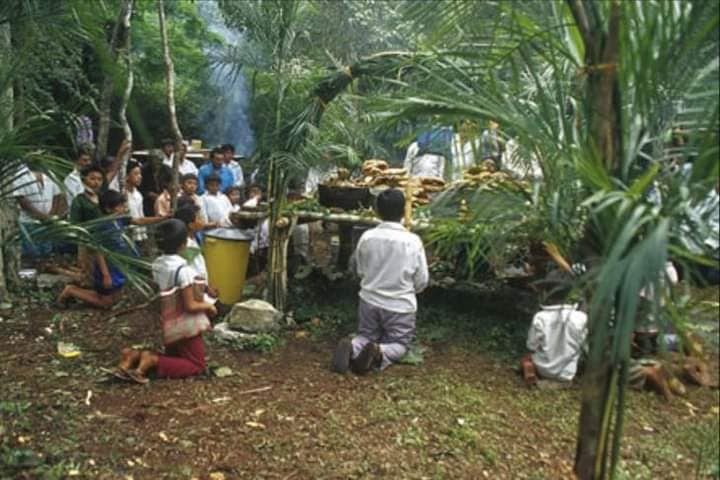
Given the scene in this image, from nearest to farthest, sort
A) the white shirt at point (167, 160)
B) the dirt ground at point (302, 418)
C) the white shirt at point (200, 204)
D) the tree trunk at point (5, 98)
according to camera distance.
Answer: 1. the dirt ground at point (302, 418)
2. the tree trunk at point (5, 98)
3. the white shirt at point (200, 204)
4. the white shirt at point (167, 160)

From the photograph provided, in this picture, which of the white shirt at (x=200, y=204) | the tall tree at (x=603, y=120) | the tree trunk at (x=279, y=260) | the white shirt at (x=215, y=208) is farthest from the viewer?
the white shirt at (x=215, y=208)

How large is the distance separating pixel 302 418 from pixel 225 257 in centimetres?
248

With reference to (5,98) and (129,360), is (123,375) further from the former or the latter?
(5,98)

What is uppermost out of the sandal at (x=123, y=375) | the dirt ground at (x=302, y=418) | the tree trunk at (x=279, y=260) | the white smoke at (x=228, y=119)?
the white smoke at (x=228, y=119)

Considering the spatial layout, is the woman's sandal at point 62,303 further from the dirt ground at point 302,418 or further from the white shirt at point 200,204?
the white shirt at point 200,204

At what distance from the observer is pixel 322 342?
563cm

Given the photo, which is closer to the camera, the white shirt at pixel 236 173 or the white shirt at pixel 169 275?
the white shirt at pixel 169 275

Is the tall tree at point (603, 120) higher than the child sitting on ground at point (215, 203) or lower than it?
higher

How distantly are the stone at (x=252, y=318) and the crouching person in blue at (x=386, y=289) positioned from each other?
83 centimetres

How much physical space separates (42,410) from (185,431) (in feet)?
2.86

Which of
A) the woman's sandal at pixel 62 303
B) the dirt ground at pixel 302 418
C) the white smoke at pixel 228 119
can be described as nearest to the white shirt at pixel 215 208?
the woman's sandal at pixel 62 303

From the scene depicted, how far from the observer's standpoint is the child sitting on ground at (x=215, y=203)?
728 centimetres

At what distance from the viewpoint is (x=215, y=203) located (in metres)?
7.34

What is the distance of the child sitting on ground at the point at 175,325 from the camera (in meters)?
4.46
